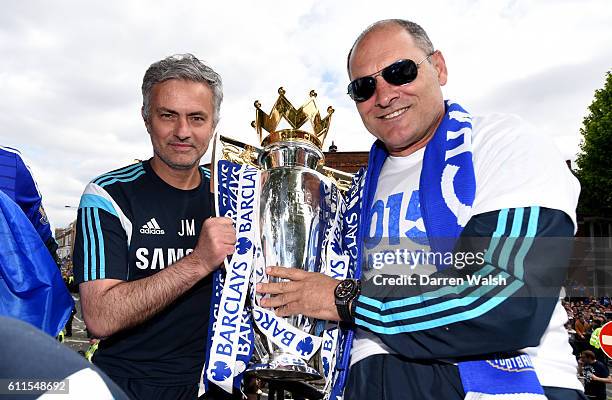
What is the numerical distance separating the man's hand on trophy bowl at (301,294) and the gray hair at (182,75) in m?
1.00

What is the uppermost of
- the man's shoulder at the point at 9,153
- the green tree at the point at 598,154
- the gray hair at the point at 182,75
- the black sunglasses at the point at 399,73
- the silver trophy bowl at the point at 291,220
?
the green tree at the point at 598,154

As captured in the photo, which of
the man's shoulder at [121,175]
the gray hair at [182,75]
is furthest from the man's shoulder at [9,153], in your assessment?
the gray hair at [182,75]

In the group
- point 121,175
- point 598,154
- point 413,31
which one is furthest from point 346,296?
point 598,154

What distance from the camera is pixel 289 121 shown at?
8.21ft

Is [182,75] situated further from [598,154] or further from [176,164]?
[598,154]

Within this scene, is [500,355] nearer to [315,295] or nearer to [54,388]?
[315,295]

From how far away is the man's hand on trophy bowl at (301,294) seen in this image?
73.8 inches

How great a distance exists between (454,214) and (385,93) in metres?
0.61

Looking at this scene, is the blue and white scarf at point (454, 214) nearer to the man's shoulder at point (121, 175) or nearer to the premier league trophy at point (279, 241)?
the premier league trophy at point (279, 241)

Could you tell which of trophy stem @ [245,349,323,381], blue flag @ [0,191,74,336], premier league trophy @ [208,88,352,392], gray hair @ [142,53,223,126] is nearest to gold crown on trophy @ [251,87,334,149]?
premier league trophy @ [208,88,352,392]

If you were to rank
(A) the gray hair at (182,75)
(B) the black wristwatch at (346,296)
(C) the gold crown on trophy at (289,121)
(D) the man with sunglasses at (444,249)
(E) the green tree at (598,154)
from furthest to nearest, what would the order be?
(E) the green tree at (598,154), (A) the gray hair at (182,75), (C) the gold crown on trophy at (289,121), (B) the black wristwatch at (346,296), (D) the man with sunglasses at (444,249)

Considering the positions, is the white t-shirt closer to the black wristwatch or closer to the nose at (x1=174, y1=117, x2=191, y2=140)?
the black wristwatch

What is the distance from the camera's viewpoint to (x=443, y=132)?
1.94m

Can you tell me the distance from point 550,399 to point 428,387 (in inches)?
14.7
